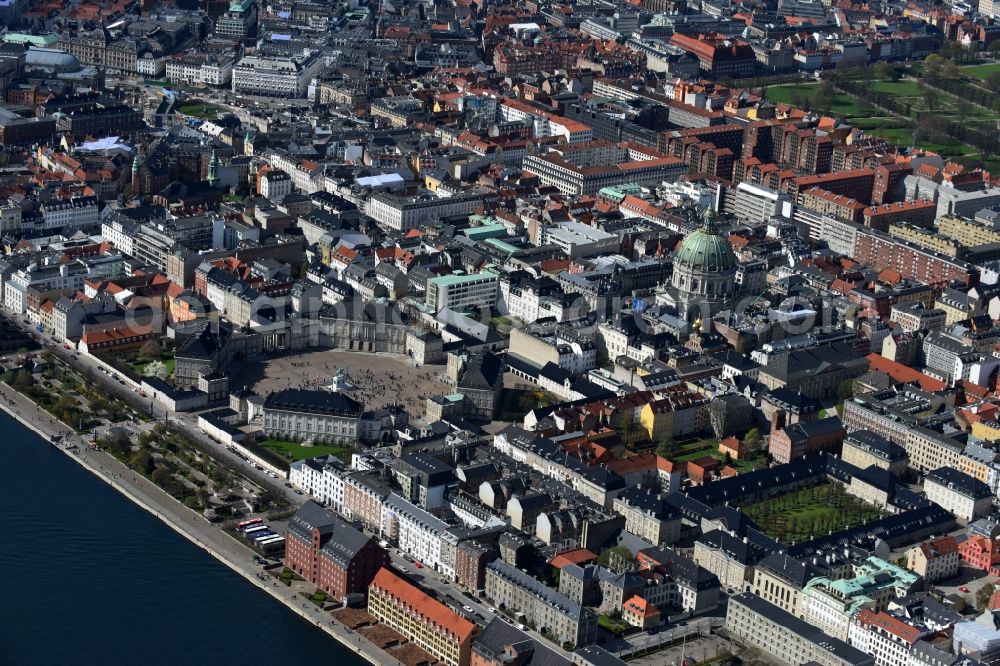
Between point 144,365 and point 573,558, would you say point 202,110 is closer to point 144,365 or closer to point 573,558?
point 144,365

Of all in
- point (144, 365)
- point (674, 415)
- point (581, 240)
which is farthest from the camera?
point (581, 240)

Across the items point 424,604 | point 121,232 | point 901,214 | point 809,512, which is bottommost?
point 809,512

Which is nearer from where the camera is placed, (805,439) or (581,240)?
(805,439)

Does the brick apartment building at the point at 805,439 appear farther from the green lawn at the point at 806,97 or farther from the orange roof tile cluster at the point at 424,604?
the green lawn at the point at 806,97

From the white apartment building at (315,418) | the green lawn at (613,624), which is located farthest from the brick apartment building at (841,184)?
the green lawn at (613,624)

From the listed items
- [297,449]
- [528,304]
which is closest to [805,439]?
[528,304]
